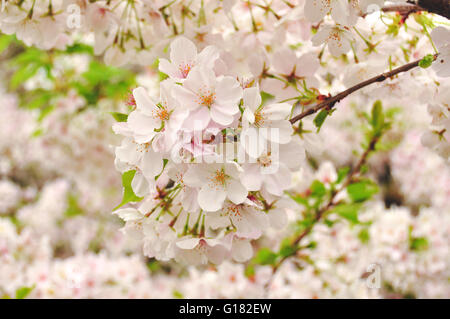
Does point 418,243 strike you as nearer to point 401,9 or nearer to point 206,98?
point 401,9

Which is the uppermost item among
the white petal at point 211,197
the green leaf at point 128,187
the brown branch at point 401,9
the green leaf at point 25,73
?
the brown branch at point 401,9

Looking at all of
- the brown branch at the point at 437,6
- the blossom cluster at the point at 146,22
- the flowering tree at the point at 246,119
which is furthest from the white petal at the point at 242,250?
the brown branch at the point at 437,6

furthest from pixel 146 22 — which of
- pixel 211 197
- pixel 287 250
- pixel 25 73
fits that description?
pixel 25 73

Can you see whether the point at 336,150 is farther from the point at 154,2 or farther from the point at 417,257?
the point at 154,2

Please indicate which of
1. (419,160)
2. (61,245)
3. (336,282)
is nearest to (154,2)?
(336,282)

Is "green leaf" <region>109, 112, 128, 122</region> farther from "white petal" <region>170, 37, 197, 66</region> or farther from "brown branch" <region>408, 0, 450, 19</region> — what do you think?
"brown branch" <region>408, 0, 450, 19</region>

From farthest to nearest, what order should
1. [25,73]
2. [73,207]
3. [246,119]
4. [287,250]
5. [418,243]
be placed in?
[73,207], [25,73], [418,243], [287,250], [246,119]

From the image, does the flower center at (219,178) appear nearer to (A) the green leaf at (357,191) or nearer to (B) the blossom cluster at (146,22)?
(B) the blossom cluster at (146,22)

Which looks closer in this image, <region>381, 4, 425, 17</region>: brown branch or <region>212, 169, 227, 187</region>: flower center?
<region>212, 169, 227, 187</region>: flower center

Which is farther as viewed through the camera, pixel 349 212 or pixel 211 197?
pixel 349 212

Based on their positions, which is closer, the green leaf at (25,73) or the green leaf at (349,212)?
the green leaf at (349,212)

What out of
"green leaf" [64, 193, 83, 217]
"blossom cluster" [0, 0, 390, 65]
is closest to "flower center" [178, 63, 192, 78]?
"blossom cluster" [0, 0, 390, 65]

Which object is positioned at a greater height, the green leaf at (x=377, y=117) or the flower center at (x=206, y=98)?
the flower center at (x=206, y=98)
